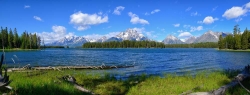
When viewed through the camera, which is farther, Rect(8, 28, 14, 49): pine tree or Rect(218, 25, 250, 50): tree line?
Rect(8, 28, 14, 49): pine tree

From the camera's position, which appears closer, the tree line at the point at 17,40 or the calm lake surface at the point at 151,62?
the calm lake surface at the point at 151,62

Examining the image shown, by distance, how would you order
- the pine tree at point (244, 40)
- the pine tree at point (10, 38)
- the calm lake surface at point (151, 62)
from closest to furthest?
the calm lake surface at point (151, 62) < the pine tree at point (244, 40) < the pine tree at point (10, 38)

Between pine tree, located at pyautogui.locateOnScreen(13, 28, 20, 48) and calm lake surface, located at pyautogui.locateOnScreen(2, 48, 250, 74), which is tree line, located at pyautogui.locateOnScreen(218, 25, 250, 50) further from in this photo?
pine tree, located at pyautogui.locateOnScreen(13, 28, 20, 48)

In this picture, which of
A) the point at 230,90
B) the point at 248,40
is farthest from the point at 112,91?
the point at 248,40

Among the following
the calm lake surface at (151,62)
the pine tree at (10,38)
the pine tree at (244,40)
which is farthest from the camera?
the pine tree at (10,38)

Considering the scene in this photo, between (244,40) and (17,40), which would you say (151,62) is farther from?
(17,40)

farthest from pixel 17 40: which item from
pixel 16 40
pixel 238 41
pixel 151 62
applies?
pixel 238 41

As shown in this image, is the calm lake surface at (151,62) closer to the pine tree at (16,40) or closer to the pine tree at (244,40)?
the pine tree at (244,40)

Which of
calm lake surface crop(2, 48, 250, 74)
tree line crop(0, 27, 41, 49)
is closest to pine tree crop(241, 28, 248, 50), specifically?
calm lake surface crop(2, 48, 250, 74)

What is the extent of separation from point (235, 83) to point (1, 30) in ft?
538

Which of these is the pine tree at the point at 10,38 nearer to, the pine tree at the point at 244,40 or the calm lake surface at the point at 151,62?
the calm lake surface at the point at 151,62

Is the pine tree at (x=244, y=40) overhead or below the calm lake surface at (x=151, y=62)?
overhead

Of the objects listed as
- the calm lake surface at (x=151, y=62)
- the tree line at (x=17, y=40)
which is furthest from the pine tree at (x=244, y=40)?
the tree line at (x=17, y=40)

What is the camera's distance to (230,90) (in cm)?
1252
